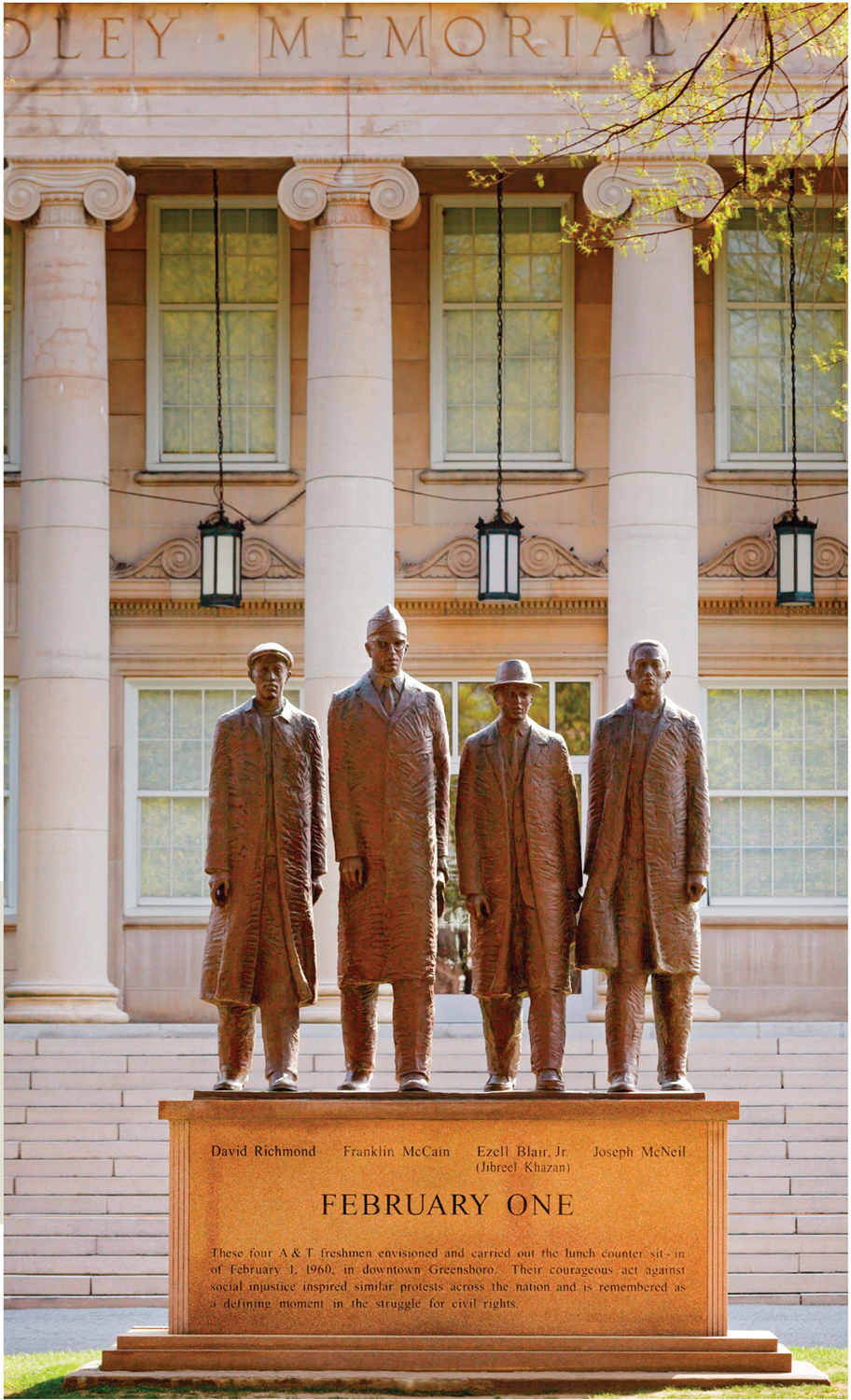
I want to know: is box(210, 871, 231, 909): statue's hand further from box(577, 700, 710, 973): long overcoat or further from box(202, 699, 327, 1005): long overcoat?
box(577, 700, 710, 973): long overcoat

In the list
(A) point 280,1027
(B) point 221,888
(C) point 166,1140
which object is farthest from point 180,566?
(A) point 280,1027

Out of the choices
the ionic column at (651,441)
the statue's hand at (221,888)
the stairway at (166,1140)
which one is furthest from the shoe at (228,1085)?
the ionic column at (651,441)

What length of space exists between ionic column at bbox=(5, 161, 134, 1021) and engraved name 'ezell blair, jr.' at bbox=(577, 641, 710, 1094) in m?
9.23

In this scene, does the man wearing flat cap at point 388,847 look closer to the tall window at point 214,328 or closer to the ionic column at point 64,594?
the ionic column at point 64,594

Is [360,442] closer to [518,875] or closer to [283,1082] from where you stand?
[518,875]

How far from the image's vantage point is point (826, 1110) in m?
16.5

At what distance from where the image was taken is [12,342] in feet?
74.0

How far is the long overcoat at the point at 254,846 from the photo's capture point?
37.6 ft

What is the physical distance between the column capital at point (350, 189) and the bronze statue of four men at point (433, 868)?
9.64m

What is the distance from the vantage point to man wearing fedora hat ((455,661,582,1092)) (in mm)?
11469

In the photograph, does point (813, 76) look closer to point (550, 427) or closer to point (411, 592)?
point (550, 427)

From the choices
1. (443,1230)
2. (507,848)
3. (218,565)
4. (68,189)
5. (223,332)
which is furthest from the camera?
(223,332)

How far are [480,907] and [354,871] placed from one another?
2.50ft

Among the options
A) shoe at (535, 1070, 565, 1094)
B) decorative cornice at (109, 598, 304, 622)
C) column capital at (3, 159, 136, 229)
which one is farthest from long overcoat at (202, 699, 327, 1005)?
decorative cornice at (109, 598, 304, 622)
